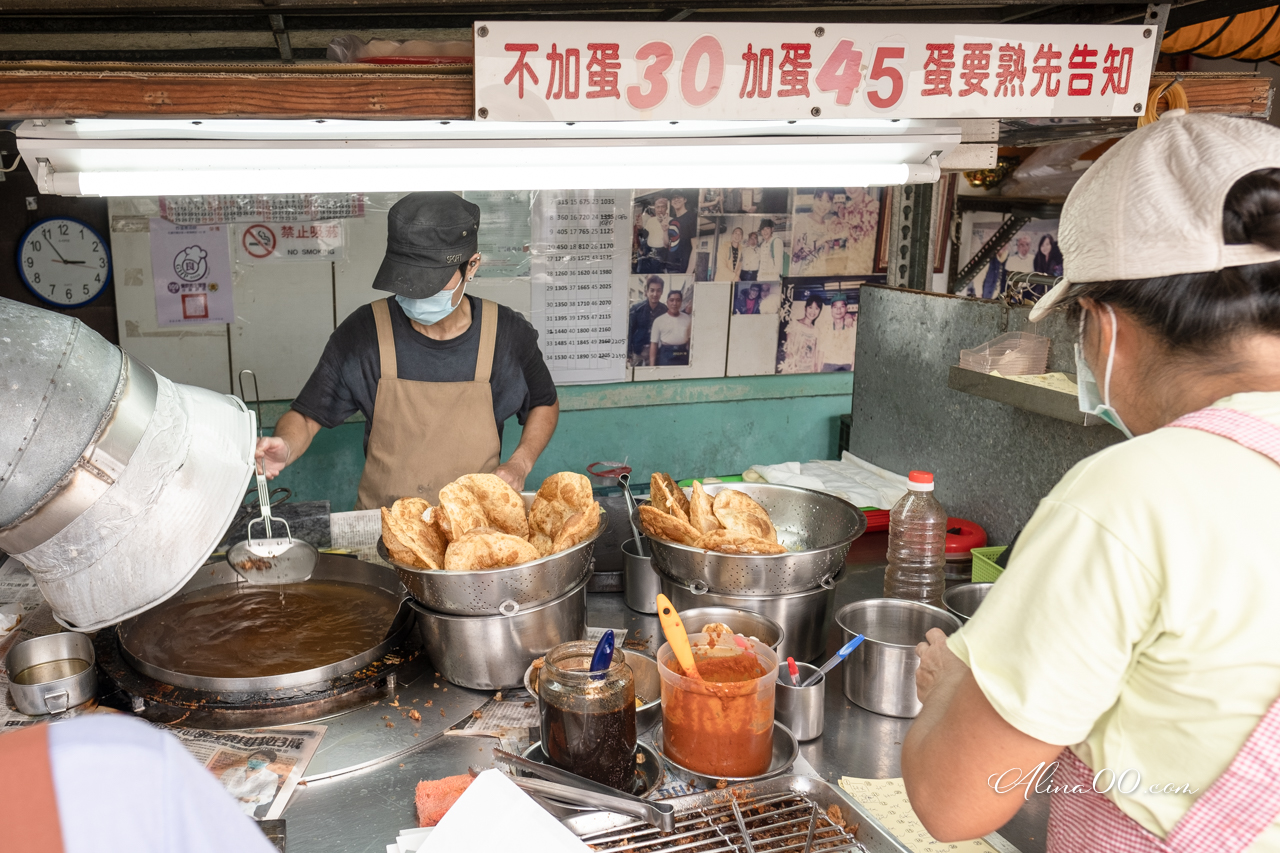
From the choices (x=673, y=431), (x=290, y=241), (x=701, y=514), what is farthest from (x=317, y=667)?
(x=673, y=431)

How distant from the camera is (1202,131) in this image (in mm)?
1020

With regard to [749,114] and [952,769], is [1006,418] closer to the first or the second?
[749,114]

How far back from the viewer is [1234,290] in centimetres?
96

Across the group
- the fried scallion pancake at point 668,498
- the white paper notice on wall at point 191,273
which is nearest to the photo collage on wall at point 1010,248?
the fried scallion pancake at point 668,498

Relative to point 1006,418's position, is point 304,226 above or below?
above

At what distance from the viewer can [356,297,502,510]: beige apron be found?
10.3ft

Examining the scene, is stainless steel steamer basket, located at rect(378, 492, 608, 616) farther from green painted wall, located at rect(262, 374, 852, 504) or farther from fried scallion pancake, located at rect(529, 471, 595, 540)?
green painted wall, located at rect(262, 374, 852, 504)

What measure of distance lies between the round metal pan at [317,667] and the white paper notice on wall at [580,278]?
273 cm

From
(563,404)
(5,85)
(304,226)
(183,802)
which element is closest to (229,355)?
(304,226)

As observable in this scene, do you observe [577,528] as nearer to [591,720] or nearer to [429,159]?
[591,720]

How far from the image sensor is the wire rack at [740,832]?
1358 mm

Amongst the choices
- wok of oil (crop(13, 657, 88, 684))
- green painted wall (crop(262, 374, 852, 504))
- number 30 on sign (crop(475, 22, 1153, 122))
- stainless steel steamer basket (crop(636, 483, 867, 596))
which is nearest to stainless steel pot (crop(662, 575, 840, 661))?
stainless steel steamer basket (crop(636, 483, 867, 596))

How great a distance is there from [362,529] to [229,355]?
7.73 ft

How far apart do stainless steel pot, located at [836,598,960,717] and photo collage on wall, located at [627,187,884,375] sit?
10.5 feet
